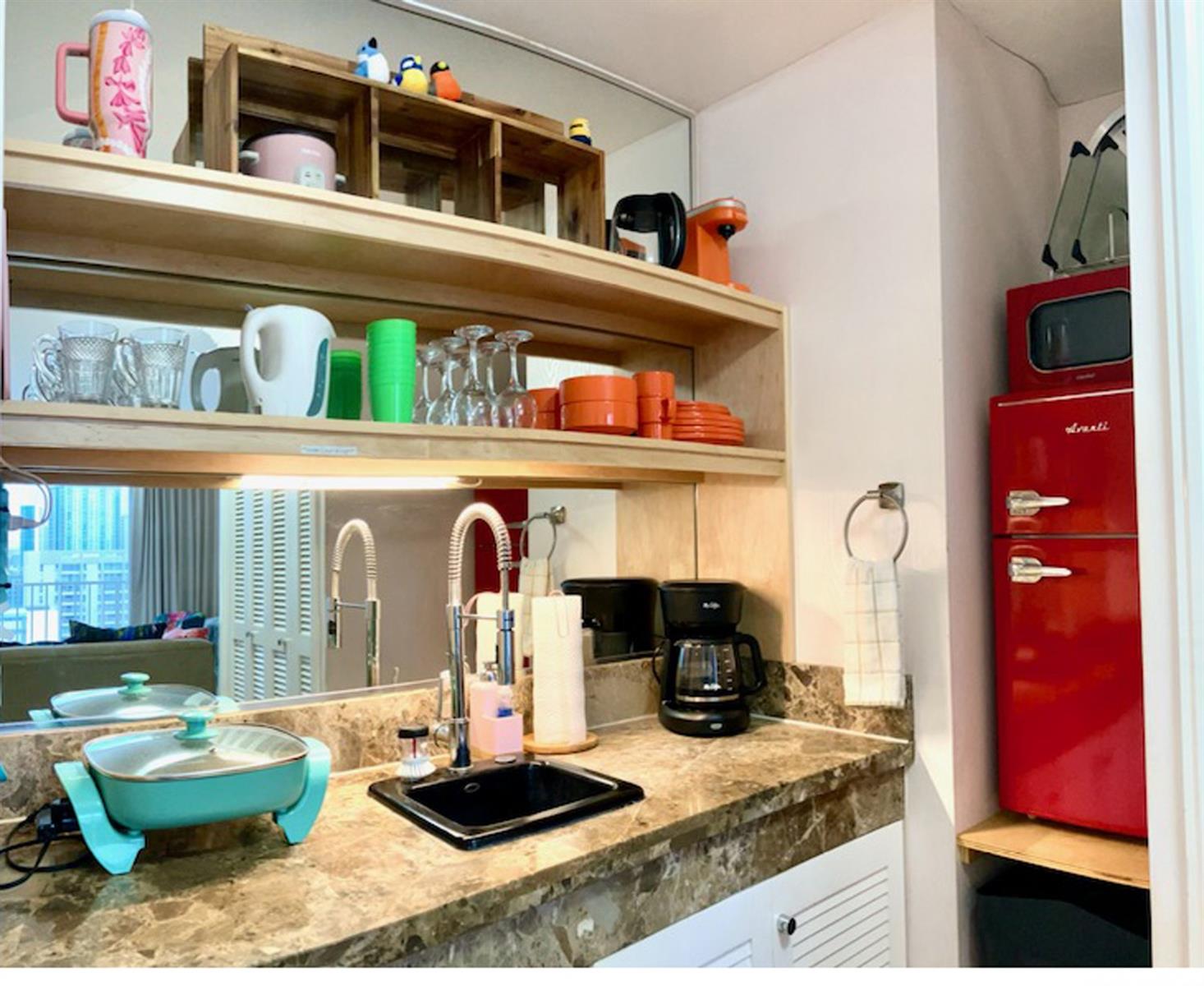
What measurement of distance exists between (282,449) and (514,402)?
0.52 meters

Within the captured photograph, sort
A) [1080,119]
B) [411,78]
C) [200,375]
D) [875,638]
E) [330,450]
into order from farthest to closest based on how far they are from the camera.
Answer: [1080,119], [875,638], [411,78], [200,375], [330,450]

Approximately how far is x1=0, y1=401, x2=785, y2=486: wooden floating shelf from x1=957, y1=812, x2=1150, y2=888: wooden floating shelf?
3.07 ft

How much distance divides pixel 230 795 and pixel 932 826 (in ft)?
4.68

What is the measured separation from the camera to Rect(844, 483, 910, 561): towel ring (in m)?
1.93

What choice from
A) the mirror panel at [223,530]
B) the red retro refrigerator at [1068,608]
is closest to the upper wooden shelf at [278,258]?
the mirror panel at [223,530]

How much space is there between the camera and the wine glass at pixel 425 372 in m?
1.71

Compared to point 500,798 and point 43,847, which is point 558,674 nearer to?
point 500,798

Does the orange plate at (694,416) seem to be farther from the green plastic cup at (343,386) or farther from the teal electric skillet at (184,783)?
the teal electric skillet at (184,783)

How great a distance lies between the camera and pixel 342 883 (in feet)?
4.01

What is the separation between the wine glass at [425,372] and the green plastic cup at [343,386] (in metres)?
0.14

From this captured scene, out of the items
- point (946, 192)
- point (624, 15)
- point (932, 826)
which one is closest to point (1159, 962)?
point (932, 826)

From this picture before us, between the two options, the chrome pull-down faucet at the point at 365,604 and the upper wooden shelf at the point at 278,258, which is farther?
the chrome pull-down faucet at the point at 365,604

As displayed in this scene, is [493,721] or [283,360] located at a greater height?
[283,360]

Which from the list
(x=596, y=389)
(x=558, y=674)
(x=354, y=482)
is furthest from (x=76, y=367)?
(x=558, y=674)
